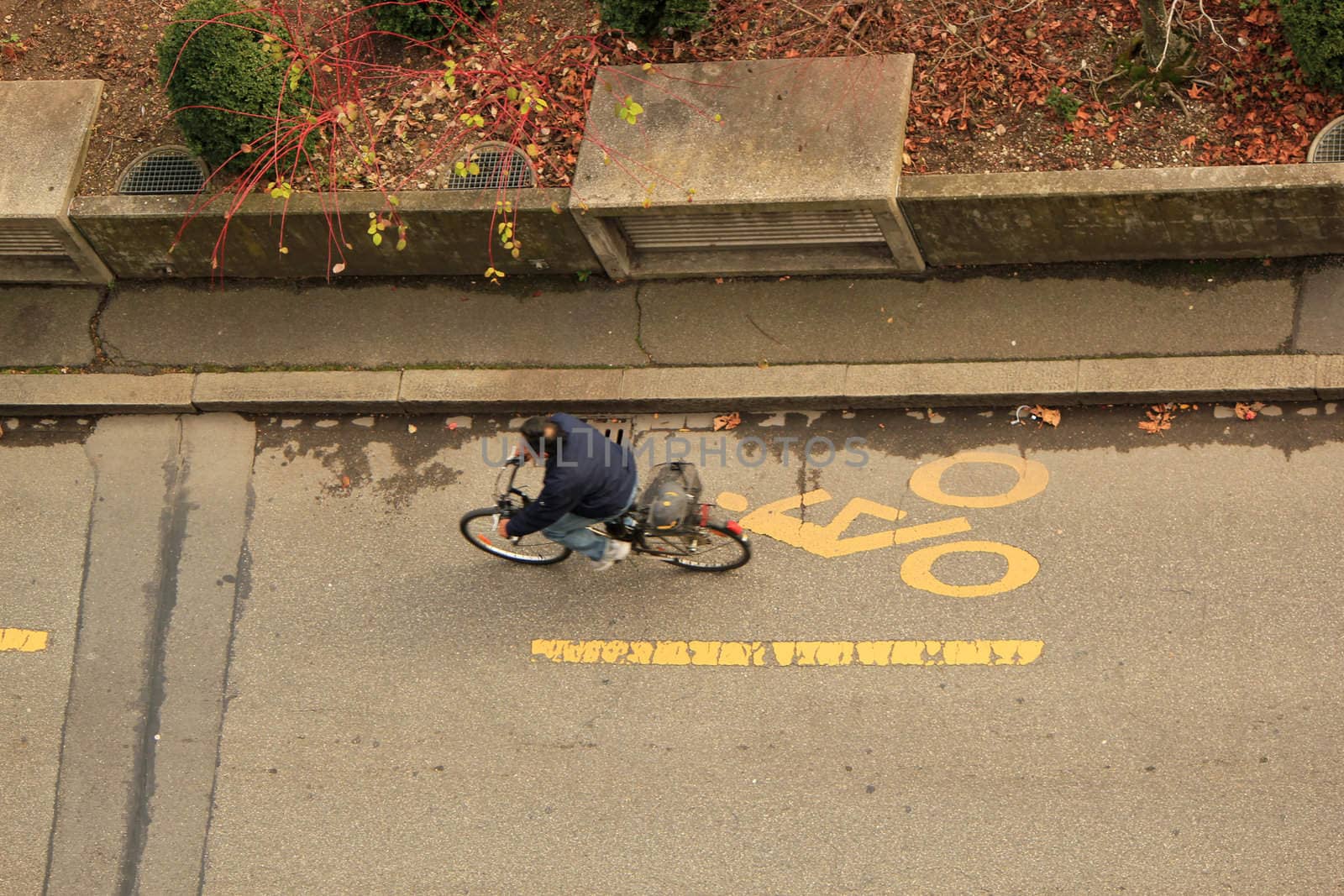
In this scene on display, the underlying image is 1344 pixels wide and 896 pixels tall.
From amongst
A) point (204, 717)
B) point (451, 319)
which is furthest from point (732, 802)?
point (451, 319)

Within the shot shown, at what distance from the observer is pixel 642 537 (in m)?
7.48

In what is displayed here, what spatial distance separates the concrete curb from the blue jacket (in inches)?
50.8

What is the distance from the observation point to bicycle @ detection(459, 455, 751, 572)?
729cm

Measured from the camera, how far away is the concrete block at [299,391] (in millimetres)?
8609

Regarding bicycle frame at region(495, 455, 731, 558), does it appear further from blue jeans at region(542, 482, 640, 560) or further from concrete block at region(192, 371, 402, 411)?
concrete block at region(192, 371, 402, 411)

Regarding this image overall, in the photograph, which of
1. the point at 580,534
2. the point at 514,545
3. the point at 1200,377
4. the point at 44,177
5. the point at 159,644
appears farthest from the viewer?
the point at 44,177

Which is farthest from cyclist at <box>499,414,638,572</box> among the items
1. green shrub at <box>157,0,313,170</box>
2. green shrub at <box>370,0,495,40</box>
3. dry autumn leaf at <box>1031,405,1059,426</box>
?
green shrub at <box>370,0,495,40</box>

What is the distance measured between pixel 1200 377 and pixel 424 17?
591 centimetres

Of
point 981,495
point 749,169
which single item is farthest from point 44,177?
point 981,495

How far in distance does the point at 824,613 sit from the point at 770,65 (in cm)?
376

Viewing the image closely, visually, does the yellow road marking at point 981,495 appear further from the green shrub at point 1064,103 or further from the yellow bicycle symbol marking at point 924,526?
the green shrub at point 1064,103

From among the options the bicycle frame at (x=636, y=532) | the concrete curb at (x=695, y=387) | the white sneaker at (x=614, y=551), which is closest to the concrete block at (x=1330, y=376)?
the concrete curb at (x=695, y=387)

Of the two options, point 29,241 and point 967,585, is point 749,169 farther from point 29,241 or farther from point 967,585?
point 29,241

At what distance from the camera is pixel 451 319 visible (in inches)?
350
